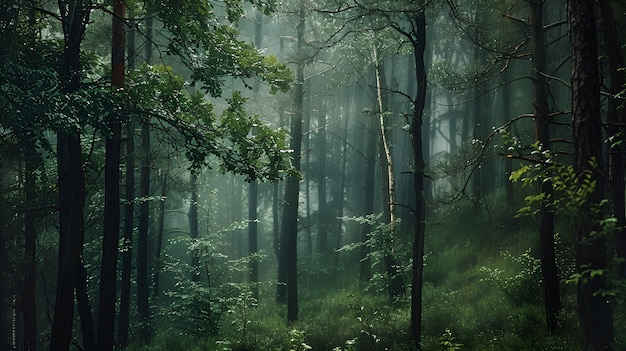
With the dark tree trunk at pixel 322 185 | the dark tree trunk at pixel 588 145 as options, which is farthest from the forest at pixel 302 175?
the dark tree trunk at pixel 322 185

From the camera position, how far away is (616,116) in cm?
964

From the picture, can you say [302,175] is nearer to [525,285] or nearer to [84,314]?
[525,285]

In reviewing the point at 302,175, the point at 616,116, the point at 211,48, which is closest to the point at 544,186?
the point at 616,116

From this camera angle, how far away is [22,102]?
7820 millimetres

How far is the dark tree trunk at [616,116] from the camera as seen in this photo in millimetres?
8164

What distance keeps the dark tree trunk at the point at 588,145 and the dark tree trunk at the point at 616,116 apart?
1359 millimetres

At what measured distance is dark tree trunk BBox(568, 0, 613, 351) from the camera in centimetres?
576

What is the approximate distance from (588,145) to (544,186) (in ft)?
12.9

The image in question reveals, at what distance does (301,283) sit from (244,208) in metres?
19.5

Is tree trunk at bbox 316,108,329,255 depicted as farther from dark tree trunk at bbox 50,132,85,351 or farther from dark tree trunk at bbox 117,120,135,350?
dark tree trunk at bbox 50,132,85,351

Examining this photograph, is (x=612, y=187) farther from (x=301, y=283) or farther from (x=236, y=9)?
(x=301, y=283)

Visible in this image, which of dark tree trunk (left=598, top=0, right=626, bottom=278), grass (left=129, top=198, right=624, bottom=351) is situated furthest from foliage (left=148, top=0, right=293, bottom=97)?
dark tree trunk (left=598, top=0, right=626, bottom=278)

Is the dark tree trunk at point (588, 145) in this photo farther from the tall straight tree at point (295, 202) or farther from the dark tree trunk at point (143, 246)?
the dark tree trunk at point (143, 246)

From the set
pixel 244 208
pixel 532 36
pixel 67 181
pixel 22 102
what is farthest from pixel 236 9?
pixel 244 208
